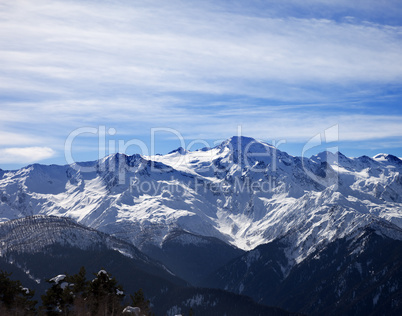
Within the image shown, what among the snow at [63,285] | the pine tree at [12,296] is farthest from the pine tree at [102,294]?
the pine tree at [12,296]

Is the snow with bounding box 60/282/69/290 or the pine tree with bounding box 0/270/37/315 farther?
the pine tree with bounding box 0/270/37/315

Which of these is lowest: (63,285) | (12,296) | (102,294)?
(12,296)

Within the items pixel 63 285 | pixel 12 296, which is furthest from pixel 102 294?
pixel 12 296

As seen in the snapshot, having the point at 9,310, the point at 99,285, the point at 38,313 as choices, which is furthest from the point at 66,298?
the point at 38,313

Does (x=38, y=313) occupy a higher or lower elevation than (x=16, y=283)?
lower

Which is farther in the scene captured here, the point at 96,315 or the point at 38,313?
the point at 38,313

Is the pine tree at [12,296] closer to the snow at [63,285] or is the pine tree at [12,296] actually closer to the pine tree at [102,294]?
the snow at [63,285]

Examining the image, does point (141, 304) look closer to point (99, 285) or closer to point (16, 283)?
point (99, 285)

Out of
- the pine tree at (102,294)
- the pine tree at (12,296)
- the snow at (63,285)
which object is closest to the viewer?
the pine tree at (102,294)

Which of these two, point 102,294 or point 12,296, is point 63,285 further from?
point 12,296

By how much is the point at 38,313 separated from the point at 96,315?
19.7 meters

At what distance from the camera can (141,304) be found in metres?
102

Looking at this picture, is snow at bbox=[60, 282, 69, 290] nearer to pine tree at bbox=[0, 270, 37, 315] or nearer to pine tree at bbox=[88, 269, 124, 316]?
pine tree at bbox=[88, 269, 124, 316]

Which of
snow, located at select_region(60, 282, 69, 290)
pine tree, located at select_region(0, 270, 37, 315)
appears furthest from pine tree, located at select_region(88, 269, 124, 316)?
pine tree, located at select_region(0, 270, 37, 315)
